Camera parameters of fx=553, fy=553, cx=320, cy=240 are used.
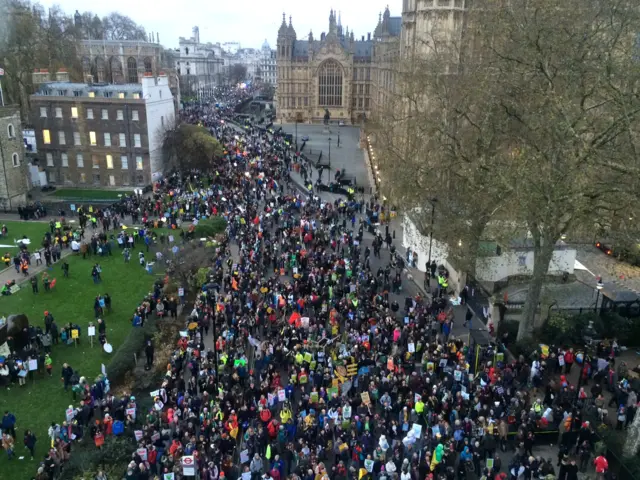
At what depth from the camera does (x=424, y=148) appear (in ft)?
98.0

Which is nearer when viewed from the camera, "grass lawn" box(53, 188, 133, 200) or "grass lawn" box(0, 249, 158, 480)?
"grass lawn" box(0, 249, 158, 480)

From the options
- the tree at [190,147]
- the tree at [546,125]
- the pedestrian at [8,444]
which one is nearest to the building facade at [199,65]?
the tree at [190,147]

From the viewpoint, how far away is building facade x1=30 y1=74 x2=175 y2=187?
45.2 m

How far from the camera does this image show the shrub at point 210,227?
109 ft

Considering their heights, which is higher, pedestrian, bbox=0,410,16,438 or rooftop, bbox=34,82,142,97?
rooftop, bbox=34,82,142,97

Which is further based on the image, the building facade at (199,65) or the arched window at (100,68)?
the building facade at (199,65)

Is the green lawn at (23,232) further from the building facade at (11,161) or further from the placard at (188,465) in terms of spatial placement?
the placard at (188,465)

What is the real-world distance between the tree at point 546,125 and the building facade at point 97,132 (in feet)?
92.0

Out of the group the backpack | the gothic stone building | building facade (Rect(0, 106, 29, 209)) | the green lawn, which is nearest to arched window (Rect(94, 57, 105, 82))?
the gothic stone building

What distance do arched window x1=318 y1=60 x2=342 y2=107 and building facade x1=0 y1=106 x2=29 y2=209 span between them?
5439 cm

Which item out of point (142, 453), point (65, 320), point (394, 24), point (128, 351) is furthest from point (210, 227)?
point (394, 24)

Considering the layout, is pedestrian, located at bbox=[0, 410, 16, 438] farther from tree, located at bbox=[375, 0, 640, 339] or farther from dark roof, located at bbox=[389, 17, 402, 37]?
dark roof, located at bbox=[389, 17, 402, 37]

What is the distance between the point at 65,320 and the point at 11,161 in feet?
72.8

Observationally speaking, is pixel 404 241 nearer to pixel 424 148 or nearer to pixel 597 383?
pixel 424 148
